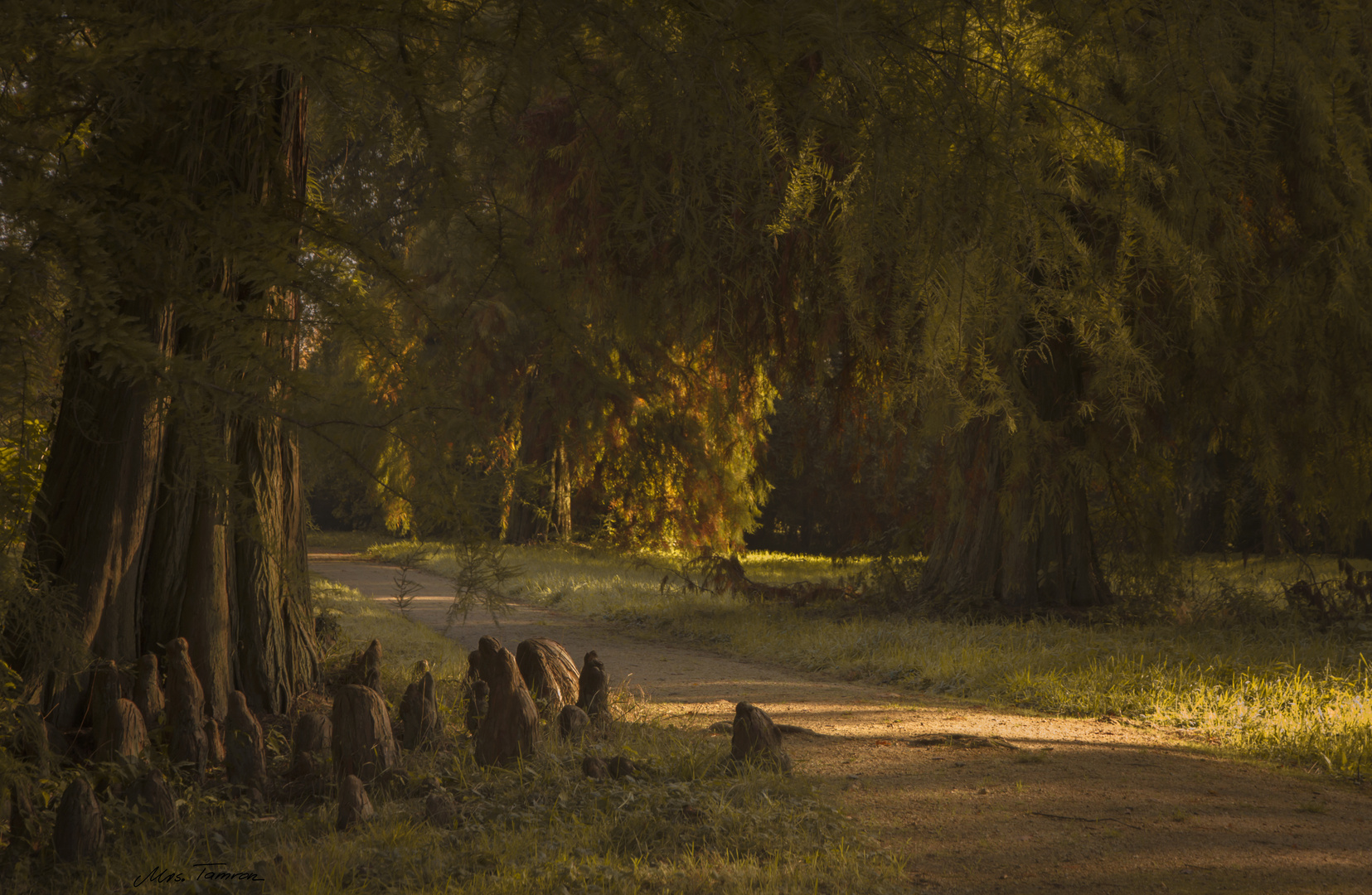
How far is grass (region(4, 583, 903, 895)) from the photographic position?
3467mm

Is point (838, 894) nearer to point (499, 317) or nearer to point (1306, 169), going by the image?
point (1306, 169)

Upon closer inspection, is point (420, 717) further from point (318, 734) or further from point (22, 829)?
point (22, 829)

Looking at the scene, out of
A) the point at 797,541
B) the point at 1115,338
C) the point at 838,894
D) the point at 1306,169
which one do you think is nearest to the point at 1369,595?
the point at 1306,169

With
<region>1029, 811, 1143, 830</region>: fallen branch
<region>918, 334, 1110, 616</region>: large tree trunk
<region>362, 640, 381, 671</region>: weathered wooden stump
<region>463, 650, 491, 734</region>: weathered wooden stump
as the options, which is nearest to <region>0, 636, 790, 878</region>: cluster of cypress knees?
<region>463, 650, 491, 734</region>: weathered wooden stump

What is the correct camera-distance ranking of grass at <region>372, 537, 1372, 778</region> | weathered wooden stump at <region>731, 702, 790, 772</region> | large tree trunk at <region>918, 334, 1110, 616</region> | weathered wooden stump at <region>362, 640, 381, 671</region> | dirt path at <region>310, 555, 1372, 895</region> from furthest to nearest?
large tree trunk at <region>918, 334, 1110, 616</region>, grass at <region>372, 537, 1372, 778</region>, weathered wooden stump at <region>362, 640, 381, 671</region>, weathered wooden stump at <region>731, 702, 790, 772</region>, dirt path at <region>310, 555, 1372, 895</region>

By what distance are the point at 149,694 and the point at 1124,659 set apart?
6.33m

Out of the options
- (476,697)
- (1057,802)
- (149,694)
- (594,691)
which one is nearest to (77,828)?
(149,694)

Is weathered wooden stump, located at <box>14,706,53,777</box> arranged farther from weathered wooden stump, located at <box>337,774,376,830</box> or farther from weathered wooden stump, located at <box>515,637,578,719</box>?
weathered wooden stump, located at <box>515,637,578,719</box>

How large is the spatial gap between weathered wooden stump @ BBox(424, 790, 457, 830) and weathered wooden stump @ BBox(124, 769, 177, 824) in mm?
Answer: 976

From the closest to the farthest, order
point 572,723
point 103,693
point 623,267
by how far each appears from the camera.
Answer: point 103,693 < point 572,723 < point 623,267

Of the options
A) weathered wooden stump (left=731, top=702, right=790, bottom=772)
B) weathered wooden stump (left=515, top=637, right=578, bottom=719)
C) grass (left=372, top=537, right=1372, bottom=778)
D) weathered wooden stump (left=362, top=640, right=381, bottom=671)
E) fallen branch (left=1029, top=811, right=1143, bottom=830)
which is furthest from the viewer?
grass (left=372, top=537, right=1372, bottom=778)

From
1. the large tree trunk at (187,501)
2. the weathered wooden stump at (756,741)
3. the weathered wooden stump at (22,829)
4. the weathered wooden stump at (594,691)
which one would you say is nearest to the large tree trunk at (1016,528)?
Result: the weathered wooden stump at (594,691)

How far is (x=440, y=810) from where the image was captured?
162 inches

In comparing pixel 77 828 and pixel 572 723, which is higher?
pixel 572 723
